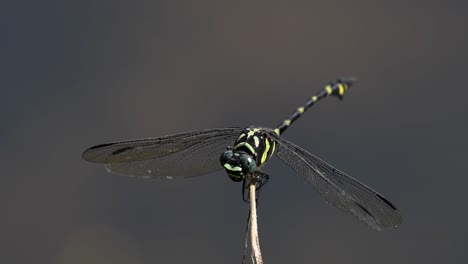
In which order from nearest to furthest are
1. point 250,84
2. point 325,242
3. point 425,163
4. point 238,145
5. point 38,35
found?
point 238,145, point 325,242, point 425,163, point 250,84, point 38,35

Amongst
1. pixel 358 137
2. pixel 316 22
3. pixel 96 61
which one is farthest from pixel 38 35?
pixel 358 137

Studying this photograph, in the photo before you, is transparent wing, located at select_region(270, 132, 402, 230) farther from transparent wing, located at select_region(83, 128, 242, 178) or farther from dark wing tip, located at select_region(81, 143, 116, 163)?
dark wing tip, located at select_region(81, 143, 116, 163)

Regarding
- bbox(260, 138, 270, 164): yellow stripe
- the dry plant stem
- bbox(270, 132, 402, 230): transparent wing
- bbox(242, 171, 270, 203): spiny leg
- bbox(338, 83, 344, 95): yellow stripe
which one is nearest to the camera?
the dry plant stem

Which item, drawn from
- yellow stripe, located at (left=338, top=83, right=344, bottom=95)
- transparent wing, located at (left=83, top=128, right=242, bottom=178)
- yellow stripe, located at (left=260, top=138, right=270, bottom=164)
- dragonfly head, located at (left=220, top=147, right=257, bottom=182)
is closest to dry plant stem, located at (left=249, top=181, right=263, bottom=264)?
dragonfly head, located at (left=220, top=147, right=257, bottom=182)

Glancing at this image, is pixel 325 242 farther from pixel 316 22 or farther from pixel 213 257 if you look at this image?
pixel 316 22

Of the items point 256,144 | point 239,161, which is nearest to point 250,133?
point 256,144

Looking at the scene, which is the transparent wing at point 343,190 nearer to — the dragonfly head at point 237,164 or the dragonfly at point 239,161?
the dragonfly at point 239,161
